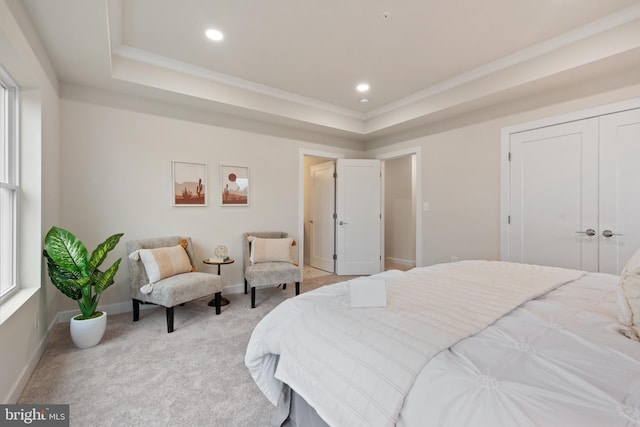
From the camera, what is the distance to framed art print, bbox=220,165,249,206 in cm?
386

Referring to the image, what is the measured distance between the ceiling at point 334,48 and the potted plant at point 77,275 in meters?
1.56

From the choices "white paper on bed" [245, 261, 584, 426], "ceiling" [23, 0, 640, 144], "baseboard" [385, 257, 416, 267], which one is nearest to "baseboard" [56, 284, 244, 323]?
"ceiling" [23, 0, 640, 144]

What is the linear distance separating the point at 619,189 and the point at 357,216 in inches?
125

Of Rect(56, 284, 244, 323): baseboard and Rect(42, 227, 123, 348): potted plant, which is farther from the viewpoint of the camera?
Rect(56, 284, 244, 323): baseboard

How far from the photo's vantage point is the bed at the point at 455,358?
716mm

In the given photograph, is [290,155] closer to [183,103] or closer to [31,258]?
[183,103]

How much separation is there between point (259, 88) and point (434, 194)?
111 inches

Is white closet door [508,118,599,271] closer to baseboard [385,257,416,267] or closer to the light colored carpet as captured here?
baseboard [385,257,416,267]

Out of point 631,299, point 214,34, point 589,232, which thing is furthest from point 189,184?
point 589,232

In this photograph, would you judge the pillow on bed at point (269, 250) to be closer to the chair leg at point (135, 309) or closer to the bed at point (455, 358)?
the chair leg at point (135, 309)

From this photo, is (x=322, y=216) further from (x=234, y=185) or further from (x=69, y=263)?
(x=69, y=263)

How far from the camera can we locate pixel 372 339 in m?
1.03

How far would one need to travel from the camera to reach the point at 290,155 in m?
4.47

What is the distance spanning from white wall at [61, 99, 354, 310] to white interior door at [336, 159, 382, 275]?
120 cm
